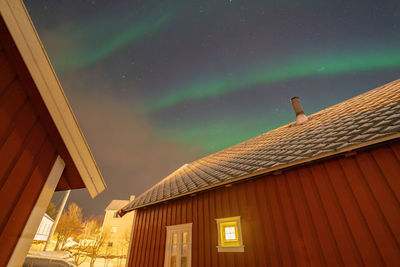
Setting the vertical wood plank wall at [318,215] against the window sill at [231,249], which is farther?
the window sill at [231,249]

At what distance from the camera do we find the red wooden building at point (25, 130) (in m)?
1.81

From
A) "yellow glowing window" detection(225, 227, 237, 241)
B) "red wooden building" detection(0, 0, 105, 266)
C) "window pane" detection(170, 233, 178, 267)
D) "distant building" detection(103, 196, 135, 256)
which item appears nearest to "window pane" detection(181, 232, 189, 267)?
"window pane" detection(170, 233, 178, 267)

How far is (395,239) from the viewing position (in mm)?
3441

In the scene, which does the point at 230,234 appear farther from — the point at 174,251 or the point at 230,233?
the point at 174,251

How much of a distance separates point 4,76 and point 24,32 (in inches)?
19.6

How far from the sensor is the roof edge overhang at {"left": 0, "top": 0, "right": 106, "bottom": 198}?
1.81 meters

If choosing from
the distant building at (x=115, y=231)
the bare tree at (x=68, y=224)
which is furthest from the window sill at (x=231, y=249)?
the distant building at (x=115, y=231)

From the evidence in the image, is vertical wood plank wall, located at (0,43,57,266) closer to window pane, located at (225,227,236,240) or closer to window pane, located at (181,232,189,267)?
window pane, located at (225,227,236,240)

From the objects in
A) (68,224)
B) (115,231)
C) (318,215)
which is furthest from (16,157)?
(115,231)

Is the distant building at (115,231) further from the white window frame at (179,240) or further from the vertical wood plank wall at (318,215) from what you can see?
the vertical wood plank wall at (318,215)

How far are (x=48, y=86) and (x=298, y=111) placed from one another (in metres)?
9.59

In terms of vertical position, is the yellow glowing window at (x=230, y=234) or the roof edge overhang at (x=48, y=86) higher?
the roof edge overhang at (x=48, y=86)

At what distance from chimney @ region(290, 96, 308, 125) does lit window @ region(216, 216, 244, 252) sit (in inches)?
224

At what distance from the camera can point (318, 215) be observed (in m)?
4.29
